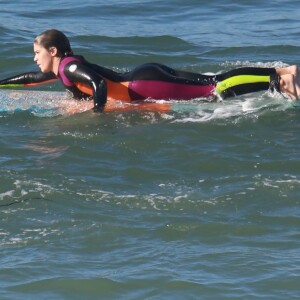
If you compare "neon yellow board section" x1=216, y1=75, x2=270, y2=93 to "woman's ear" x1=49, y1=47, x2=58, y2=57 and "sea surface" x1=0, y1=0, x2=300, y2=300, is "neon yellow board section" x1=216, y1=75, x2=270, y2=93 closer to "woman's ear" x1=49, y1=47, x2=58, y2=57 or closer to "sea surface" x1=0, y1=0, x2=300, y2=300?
"sea surface" x1=0, y1=0, x2=300, y2=300

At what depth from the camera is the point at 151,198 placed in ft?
25.1

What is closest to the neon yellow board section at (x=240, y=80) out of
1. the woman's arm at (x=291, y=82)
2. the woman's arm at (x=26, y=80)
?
the woman's arm at (x=291, y=82)

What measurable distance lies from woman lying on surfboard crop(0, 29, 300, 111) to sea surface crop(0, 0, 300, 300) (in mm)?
156

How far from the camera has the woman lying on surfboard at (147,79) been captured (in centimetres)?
961

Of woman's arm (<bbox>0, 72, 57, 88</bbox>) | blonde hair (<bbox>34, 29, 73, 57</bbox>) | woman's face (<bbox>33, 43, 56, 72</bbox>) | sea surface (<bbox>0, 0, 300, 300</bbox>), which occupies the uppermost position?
blonde hair (<bbox>34, 29, 73, 57</bbox>)

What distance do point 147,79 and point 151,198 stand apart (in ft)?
7.85

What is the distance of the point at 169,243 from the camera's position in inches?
270

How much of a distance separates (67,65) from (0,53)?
3247mm

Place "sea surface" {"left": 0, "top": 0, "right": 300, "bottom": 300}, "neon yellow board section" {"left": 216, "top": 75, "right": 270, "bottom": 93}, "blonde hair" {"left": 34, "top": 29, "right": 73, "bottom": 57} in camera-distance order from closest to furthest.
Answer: "sea surface" {"left": 0, "top": 0, "right": 300, "bottom": 300}, "blonde hair" {"left": 34, "top": 29, "right": 73, "bottom": 57}, "neon yellow board section" {"left": 216, "top": 75, "right": 270, "bottom": 93}

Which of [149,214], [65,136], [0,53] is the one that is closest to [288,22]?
[0,53]

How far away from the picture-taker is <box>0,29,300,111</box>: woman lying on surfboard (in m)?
9.61

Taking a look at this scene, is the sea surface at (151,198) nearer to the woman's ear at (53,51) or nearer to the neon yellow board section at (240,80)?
the neon yellow board section at (240,80)

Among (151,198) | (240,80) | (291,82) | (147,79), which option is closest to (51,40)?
(147,79)

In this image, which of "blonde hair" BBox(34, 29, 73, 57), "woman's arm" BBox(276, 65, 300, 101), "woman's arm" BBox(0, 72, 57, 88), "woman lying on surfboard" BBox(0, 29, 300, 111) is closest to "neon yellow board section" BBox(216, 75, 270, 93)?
"woman lying on surfboard" BBox(0, 29, 300, 111)
